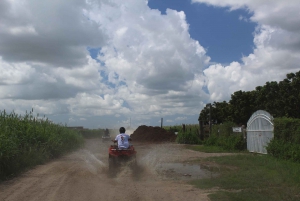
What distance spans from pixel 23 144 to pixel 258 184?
1128 centimetres

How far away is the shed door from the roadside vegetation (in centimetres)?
570

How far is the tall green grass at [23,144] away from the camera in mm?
12695

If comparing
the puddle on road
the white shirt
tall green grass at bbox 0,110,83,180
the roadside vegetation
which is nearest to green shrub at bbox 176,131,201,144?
tall green grass at bbox 0,110,83,180

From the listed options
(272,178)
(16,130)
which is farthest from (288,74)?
(16,130)

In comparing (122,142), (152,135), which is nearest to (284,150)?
(122,142)

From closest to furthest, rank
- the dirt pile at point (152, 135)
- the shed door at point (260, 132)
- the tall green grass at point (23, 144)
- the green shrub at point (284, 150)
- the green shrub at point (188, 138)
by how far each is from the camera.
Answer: the tall green grass at point (23, 144), the green shrub at point (284, 150), the shed door at point (260, 132), the green shrub at point (188, 138), the dirt pile at point (152, 135)

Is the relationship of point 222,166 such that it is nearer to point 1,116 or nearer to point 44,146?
point 44,146

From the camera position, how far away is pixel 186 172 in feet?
46.9

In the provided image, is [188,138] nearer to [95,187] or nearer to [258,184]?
[258,184]

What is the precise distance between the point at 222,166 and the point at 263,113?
7.19m

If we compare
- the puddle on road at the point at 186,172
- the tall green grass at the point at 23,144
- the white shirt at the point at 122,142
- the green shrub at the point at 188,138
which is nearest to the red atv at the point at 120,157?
the white shirt at the point at 122,142

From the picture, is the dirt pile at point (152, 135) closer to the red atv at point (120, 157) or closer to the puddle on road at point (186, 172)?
the puddle on road at point (186, 172)

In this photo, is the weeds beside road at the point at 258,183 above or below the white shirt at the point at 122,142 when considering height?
below

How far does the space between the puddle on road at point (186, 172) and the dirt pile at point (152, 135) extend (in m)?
31.5
